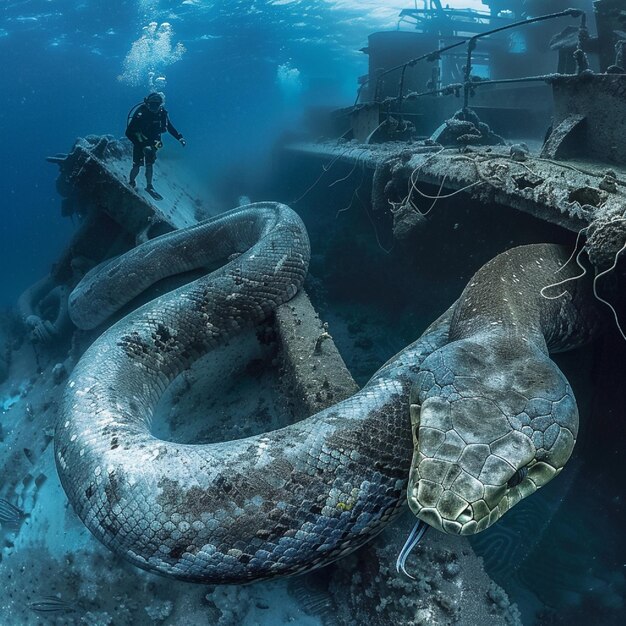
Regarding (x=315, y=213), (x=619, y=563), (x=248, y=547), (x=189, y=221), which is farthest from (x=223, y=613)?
(x=315, y=213)

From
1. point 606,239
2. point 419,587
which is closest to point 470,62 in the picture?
point 606,239

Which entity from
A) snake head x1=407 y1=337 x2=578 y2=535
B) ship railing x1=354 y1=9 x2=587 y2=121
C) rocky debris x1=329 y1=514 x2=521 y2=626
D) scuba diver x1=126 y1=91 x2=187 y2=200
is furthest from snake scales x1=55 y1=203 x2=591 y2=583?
scuba diver x1=126 y1=91 x2=187 y2=200

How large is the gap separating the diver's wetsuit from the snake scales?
680cm

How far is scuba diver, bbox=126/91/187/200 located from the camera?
28.6ft

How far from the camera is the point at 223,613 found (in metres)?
2.81

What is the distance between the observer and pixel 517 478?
1.73m

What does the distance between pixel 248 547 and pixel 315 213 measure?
9.45 m

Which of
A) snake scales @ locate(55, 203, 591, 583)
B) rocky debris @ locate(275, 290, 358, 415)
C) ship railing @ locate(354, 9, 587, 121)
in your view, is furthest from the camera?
ship railing @ locate(354, 9, 587, 121)

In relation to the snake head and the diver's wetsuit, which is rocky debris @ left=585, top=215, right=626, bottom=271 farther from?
the diver's wetsuit

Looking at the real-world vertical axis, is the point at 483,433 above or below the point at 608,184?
below

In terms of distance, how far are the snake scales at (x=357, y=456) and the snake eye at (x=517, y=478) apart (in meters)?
0.03

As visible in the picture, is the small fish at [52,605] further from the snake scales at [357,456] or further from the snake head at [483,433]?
the snake head at [483,433]

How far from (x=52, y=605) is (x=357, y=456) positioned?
3.36 m

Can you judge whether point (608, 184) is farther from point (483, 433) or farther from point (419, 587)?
point (419, 587)
